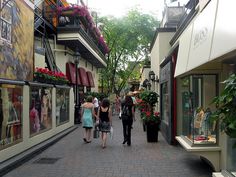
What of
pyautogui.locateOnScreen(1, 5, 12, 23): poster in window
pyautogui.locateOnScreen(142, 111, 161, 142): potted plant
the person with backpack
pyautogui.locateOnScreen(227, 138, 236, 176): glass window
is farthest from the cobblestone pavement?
pyautogui.locateOnScreen(1, 5, 12, 23): poster in window

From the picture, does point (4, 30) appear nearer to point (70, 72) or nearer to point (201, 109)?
point (201, 109)

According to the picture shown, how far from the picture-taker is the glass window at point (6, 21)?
32.5 feet

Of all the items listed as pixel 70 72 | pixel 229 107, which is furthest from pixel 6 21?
pixel 70 72

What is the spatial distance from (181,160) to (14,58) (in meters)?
5.65

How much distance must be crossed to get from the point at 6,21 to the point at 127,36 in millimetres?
30799

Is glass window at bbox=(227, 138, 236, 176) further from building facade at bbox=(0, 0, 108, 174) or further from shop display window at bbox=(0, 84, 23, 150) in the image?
shop display window at bbox=(0, 84, 23, 150)

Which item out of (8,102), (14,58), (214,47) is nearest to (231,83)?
(214,47)

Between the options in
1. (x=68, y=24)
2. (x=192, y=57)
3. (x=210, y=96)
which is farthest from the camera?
(x=68, y=24)

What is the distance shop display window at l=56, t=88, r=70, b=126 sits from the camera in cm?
1465

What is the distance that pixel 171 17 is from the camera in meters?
18.7

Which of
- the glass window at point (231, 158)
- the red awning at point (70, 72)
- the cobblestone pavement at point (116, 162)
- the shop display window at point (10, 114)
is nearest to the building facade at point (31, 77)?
the shop display window at point (10, 114)

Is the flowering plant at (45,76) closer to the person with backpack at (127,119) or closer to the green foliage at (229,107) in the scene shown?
the person with backpack at (127,119)

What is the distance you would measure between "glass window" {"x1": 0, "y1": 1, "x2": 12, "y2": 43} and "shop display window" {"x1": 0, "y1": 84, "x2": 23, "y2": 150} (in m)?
1.58

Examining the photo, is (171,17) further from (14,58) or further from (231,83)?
(231,83)
